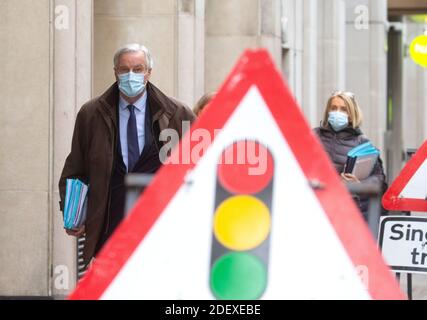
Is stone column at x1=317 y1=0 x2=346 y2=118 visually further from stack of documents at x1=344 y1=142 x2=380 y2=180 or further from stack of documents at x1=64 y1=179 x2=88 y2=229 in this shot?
stack of documents at x1=64 y1=179 x2=88 y2=229

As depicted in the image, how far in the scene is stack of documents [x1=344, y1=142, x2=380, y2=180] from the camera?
10555 millimetres

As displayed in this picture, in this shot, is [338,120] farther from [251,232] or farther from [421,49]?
[421,49]

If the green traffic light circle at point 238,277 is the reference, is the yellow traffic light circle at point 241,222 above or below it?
above

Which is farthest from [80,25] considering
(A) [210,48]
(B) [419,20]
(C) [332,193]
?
(B) [419,20]

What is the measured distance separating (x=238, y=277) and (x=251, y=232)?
0.13 metres

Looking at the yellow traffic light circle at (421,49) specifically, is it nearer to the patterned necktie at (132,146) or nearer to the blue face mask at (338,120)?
the blue face mask at (338,120)

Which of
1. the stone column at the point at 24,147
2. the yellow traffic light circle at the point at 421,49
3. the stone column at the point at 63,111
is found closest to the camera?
the stone column at the point at 24,147

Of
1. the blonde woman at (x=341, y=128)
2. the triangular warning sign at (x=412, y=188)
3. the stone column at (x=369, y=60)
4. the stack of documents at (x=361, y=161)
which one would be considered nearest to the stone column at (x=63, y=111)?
the blonde woman at (x=341, y=128)

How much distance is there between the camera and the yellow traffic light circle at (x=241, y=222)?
13.7 ft

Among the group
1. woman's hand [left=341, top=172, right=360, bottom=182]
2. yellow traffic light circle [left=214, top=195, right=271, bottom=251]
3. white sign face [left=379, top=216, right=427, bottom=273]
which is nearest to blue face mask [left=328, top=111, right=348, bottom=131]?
woman's hand [left=341, top=172, right=360, bottom=182]

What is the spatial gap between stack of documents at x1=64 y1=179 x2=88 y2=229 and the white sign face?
2.07m

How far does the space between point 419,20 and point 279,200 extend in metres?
40.4

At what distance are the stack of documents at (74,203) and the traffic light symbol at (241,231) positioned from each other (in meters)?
3.43

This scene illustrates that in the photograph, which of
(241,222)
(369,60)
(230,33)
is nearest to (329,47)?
(369,60)
